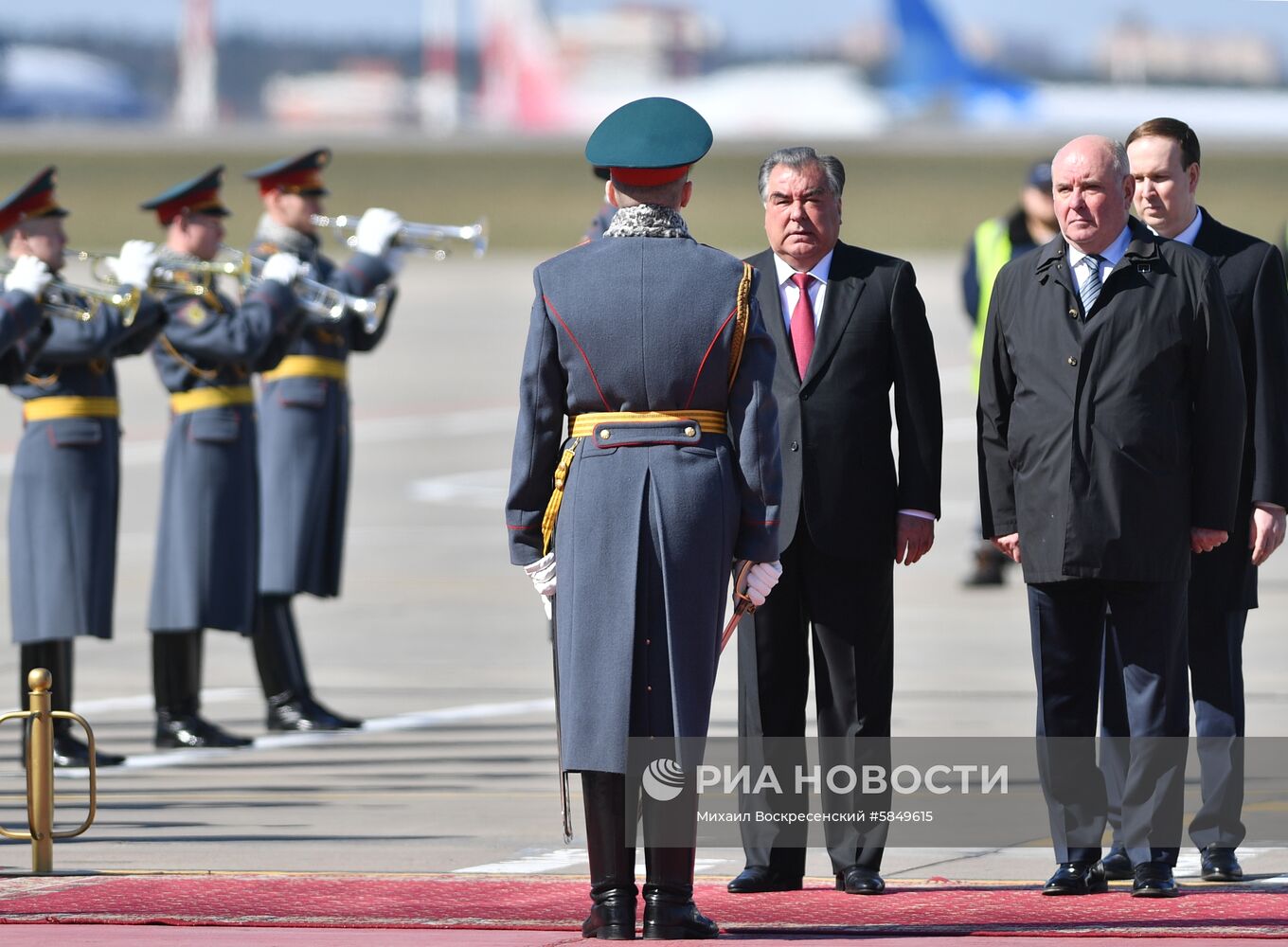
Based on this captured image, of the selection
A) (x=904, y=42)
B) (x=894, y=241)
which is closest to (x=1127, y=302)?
(x=894, y=241)

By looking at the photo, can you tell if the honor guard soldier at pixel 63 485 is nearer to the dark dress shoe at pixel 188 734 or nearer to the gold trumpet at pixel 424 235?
the dark dress shoe at pixel 188 734

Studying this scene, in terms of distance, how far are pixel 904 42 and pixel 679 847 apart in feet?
134

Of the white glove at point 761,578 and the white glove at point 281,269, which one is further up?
the white glove at point 281,269

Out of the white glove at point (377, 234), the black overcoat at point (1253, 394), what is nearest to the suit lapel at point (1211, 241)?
the black overcoat at point (1253, 394)

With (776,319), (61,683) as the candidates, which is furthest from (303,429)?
(776,319)

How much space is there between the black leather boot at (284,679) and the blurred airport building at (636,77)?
3357cm

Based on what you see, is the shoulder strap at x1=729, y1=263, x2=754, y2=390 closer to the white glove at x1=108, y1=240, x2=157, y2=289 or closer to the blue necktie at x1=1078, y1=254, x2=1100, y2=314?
the blue necktie at x1=1078, y1=254, x2=1100, y2=314

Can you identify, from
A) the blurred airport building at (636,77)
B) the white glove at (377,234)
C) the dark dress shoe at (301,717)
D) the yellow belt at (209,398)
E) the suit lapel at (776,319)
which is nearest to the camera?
the suit lapel at (776,319)

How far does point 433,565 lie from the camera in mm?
16734

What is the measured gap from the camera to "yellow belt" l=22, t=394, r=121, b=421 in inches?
378

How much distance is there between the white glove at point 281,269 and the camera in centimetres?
Answer: 1030

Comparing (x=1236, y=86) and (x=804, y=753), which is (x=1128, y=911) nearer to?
(x=804, y=753)

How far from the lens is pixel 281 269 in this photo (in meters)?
10.4

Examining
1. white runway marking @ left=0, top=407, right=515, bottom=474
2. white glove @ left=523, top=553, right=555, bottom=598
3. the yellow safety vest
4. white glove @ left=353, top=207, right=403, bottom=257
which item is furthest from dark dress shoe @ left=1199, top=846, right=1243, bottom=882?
white runway marking @ left=0, top=407, right=515, bottom=474
